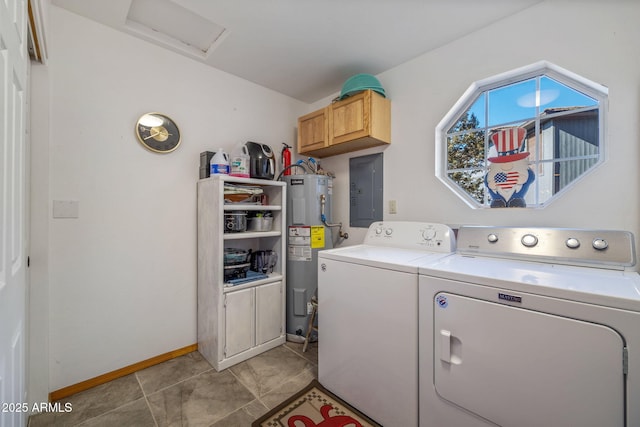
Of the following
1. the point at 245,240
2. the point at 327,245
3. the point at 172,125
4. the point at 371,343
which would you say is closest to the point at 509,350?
the point at 371,343

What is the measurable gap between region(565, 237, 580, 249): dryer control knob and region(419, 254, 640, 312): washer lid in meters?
0.10

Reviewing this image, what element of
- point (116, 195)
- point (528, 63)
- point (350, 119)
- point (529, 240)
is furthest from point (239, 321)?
point (528, 63)

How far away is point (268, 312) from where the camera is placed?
2312 mm

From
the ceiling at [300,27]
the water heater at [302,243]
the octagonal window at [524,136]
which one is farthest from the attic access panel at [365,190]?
the ceiling at [300,27]

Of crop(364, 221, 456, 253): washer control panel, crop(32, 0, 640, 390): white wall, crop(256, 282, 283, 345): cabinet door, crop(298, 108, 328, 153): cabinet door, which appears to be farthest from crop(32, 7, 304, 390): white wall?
crop(364, 221, 456, 253): washer control panel

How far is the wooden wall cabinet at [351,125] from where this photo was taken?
2237 millimetres

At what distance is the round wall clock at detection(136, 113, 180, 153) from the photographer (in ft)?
6.67

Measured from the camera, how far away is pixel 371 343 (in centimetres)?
150

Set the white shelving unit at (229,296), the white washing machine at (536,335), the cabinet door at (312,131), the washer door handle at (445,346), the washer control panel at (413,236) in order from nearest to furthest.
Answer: the white washing machine at (536,335), the washer door handle at (445,346), the washer control panel at (413,236), the white shelving unit at (229,296), the cabinet door at (312,131)

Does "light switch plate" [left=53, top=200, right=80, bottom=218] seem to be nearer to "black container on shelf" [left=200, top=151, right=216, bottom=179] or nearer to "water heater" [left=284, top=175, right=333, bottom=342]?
"black container on shelf" [left=200, top=151, right=216, bottom=179]

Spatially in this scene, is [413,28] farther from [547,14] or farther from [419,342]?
[419,342]

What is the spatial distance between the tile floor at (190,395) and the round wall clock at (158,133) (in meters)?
1.71

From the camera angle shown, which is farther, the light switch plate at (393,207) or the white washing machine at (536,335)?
the light switch plate at (393,207)

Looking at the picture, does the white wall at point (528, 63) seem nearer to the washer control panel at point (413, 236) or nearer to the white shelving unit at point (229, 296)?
the washer control panel at point (413, 236)
